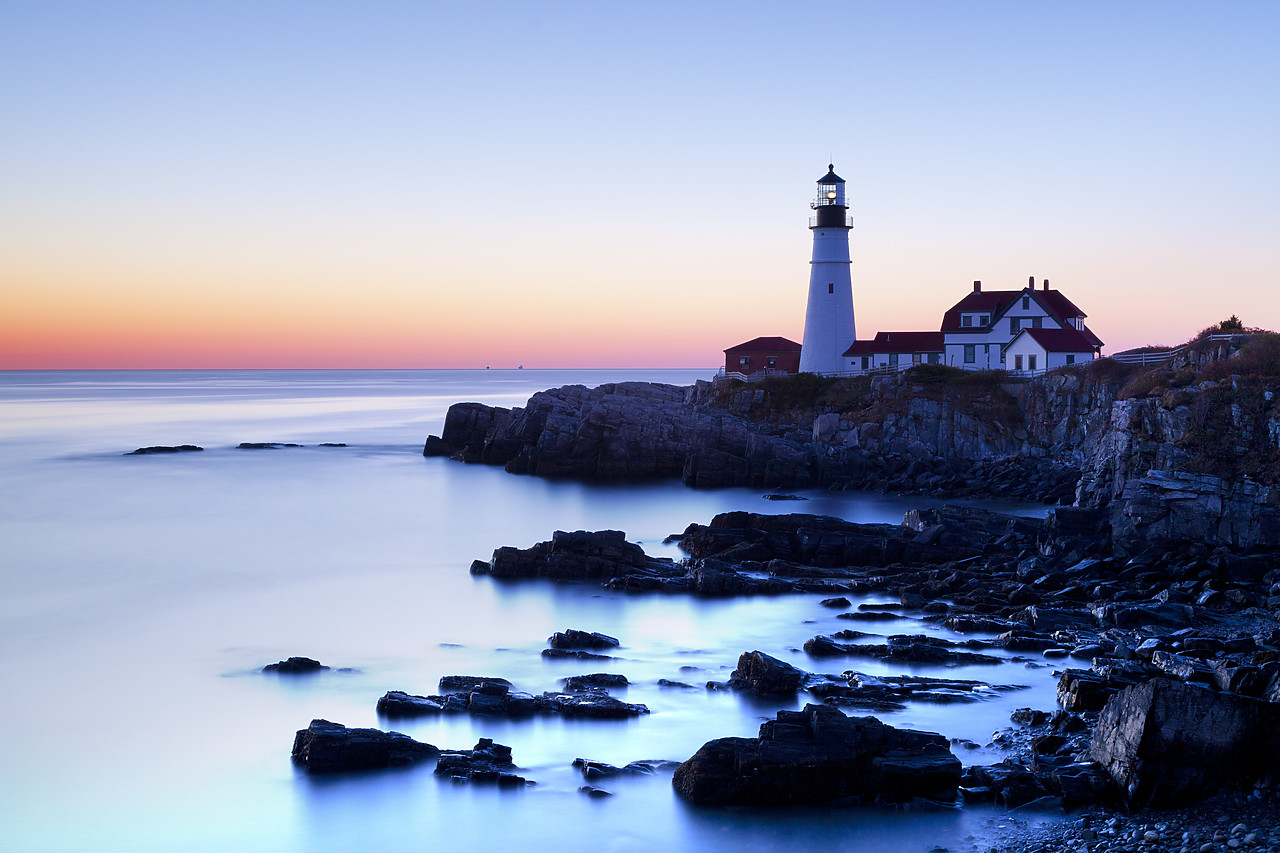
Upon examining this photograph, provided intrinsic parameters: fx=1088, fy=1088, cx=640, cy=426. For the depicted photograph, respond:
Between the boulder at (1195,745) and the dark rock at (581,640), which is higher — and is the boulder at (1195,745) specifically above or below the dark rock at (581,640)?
above

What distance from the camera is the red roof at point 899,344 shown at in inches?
2041

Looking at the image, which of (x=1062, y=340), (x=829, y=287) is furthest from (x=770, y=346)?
(x=1062, y=340)

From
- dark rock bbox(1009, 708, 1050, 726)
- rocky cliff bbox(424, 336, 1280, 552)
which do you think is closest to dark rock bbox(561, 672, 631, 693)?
dark rock bbox(1009, 708, 1050, 726)

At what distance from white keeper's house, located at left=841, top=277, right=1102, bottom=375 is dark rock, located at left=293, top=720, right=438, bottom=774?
125 ft

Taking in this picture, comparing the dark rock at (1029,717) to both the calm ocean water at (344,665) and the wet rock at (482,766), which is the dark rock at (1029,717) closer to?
Answer: the calm ocean water at (344,665)

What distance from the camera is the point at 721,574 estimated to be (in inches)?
819

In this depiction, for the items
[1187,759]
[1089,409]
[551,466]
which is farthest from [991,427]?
[1187,759]

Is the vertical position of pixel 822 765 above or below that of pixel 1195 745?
below

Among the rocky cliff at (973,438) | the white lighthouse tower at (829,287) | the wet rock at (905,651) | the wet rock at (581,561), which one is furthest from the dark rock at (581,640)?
the white lighthouse tower at (829,287)

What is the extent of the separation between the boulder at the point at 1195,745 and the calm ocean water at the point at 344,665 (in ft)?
4.83

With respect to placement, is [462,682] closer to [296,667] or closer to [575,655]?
[575,655]

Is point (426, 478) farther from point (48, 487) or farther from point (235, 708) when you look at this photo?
point (235, 708)

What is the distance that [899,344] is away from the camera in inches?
2053

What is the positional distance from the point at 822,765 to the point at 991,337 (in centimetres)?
4238
